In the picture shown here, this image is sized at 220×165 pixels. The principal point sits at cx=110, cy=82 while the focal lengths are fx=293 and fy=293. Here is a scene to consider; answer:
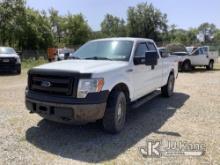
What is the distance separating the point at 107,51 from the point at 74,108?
2.09 meters

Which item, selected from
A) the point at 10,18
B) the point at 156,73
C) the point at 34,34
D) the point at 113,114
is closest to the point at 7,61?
the point at 156,73

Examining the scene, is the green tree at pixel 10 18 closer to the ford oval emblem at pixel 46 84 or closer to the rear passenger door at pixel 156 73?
the rear passenger door at pixel 156 73

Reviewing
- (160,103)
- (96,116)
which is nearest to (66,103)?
(96,116)

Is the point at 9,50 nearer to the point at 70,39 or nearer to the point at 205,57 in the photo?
the point at 205,57

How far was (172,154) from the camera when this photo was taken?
15.7 feet

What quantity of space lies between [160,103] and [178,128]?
2555 mm

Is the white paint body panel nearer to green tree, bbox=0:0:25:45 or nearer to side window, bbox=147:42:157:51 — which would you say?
side window, bbox=147:42:157:51

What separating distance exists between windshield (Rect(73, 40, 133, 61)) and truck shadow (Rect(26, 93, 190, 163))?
1.48 metres

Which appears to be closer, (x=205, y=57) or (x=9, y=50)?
(x=9, y=50)

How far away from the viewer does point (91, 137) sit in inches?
218

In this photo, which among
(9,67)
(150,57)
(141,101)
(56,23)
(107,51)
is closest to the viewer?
(150,57)

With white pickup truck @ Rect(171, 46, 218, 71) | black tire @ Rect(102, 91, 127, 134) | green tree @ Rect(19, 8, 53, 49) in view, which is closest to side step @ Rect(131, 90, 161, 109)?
black tire @ Rect(102, 91, 127, 134)

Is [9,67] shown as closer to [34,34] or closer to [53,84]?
[53,84]

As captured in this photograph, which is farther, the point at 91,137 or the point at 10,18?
the point at 10,18
